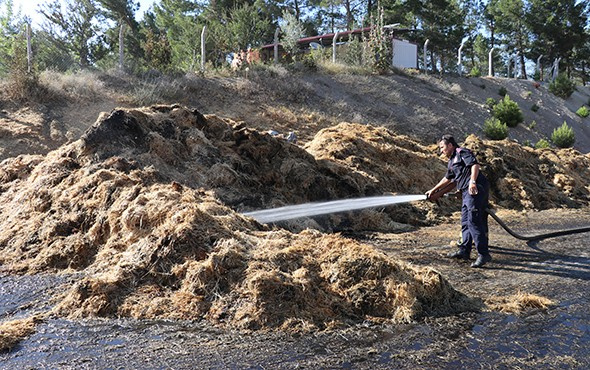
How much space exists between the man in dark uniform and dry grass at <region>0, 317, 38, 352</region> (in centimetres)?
502

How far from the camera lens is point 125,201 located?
262 inches

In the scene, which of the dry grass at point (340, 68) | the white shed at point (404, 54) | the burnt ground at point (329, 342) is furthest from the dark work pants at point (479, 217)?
the white shed at point (404, 54)

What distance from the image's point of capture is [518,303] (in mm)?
4824

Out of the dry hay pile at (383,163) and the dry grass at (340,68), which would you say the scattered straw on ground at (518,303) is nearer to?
the dry hay pile at (383,163)

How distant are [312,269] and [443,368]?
1.76 meters

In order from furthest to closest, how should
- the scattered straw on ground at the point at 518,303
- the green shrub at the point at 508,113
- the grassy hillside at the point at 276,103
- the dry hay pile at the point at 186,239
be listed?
the green shrub at the point at 508,113 < the grassy hillside at the point at 276,103 < the scattered straw on ground at the point at 518,303 < the dry hay pile at the point at 186,239

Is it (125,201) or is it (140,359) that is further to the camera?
(125,201)

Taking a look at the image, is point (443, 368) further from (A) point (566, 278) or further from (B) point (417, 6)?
(B) point (417, 6)

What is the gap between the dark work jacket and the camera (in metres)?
6.60

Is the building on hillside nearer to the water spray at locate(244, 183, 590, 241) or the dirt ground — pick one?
the dirt ground

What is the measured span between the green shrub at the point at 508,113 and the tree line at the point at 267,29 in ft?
24.8

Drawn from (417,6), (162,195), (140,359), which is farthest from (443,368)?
(417,6)

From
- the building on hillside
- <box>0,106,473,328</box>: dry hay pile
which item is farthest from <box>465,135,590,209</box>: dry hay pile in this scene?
the building on hillside

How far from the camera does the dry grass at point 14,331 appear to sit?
3.91m
